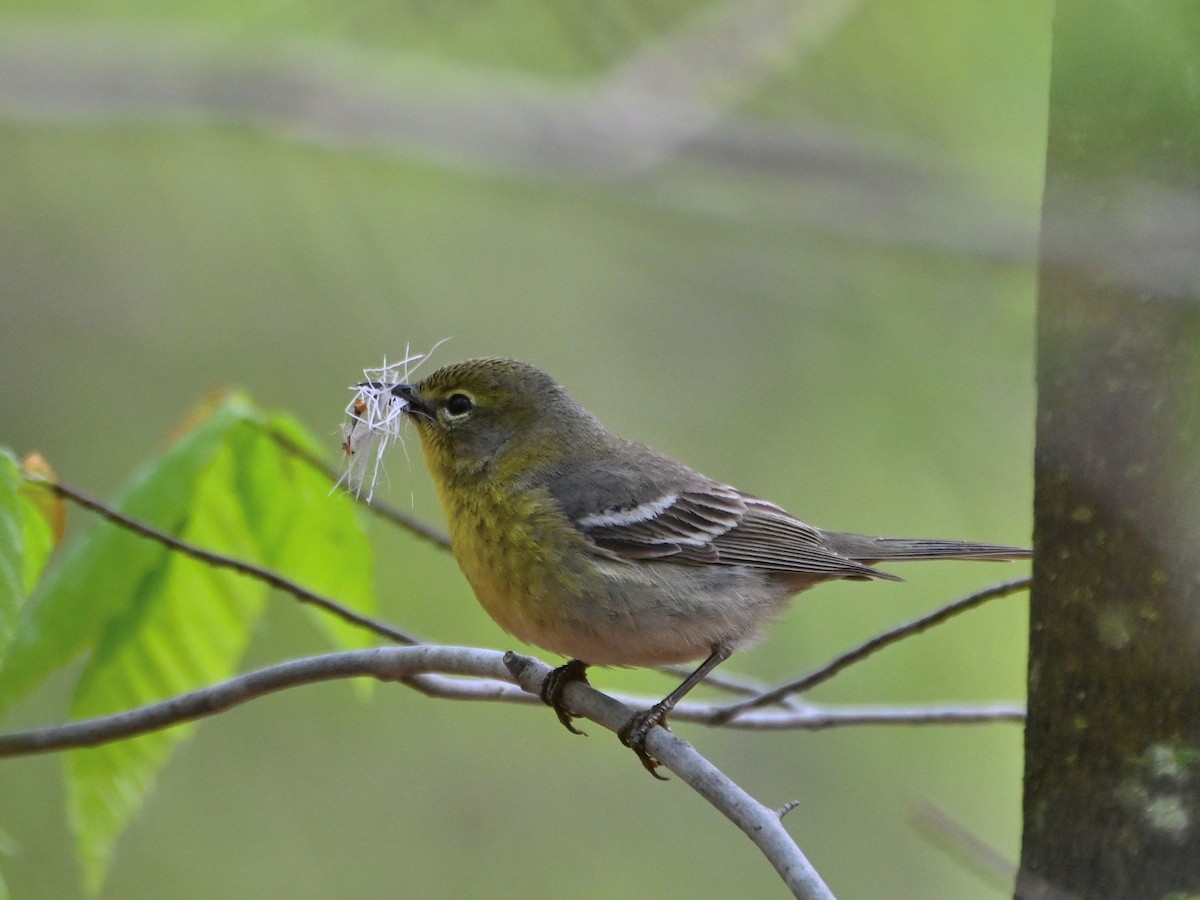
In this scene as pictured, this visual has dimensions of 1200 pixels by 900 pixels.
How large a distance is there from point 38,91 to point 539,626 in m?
4.00

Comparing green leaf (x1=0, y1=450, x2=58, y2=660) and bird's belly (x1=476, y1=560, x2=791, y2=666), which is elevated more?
green leaf (x1=0, y1=450, x2=58, y2=660)

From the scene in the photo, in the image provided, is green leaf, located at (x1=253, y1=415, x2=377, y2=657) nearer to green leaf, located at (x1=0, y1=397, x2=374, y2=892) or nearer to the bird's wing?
green leaf, located at (x1=0, y1=397, x2=374, y2=892)

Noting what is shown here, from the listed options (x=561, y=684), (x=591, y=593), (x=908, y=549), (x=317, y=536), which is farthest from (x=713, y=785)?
(x=908, y=549)

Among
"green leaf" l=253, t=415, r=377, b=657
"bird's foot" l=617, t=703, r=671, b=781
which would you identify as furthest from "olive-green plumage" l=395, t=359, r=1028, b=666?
"green leaf" l=253, t=415, r=377, b=657

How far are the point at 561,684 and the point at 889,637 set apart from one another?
0.97 meters

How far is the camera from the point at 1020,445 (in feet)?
11.7

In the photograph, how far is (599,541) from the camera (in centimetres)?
398

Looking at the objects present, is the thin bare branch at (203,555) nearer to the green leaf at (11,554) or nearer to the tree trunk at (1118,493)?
the green leaf at (11,554)

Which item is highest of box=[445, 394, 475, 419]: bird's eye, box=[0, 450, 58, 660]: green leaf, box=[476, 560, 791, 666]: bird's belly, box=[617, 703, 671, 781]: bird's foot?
box=[445, 394, 475, 419]: bird's eye

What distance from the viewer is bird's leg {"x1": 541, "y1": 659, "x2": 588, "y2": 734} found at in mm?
3391

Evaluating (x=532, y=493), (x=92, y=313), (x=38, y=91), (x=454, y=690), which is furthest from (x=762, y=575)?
(x=92, y=313)

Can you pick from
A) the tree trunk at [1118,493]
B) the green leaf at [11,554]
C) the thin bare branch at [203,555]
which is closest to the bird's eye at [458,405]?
the thin bare branch at [203,555]

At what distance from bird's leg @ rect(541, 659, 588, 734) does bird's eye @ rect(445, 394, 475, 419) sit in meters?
1.12

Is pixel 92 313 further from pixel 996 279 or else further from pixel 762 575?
pixel 996 279
